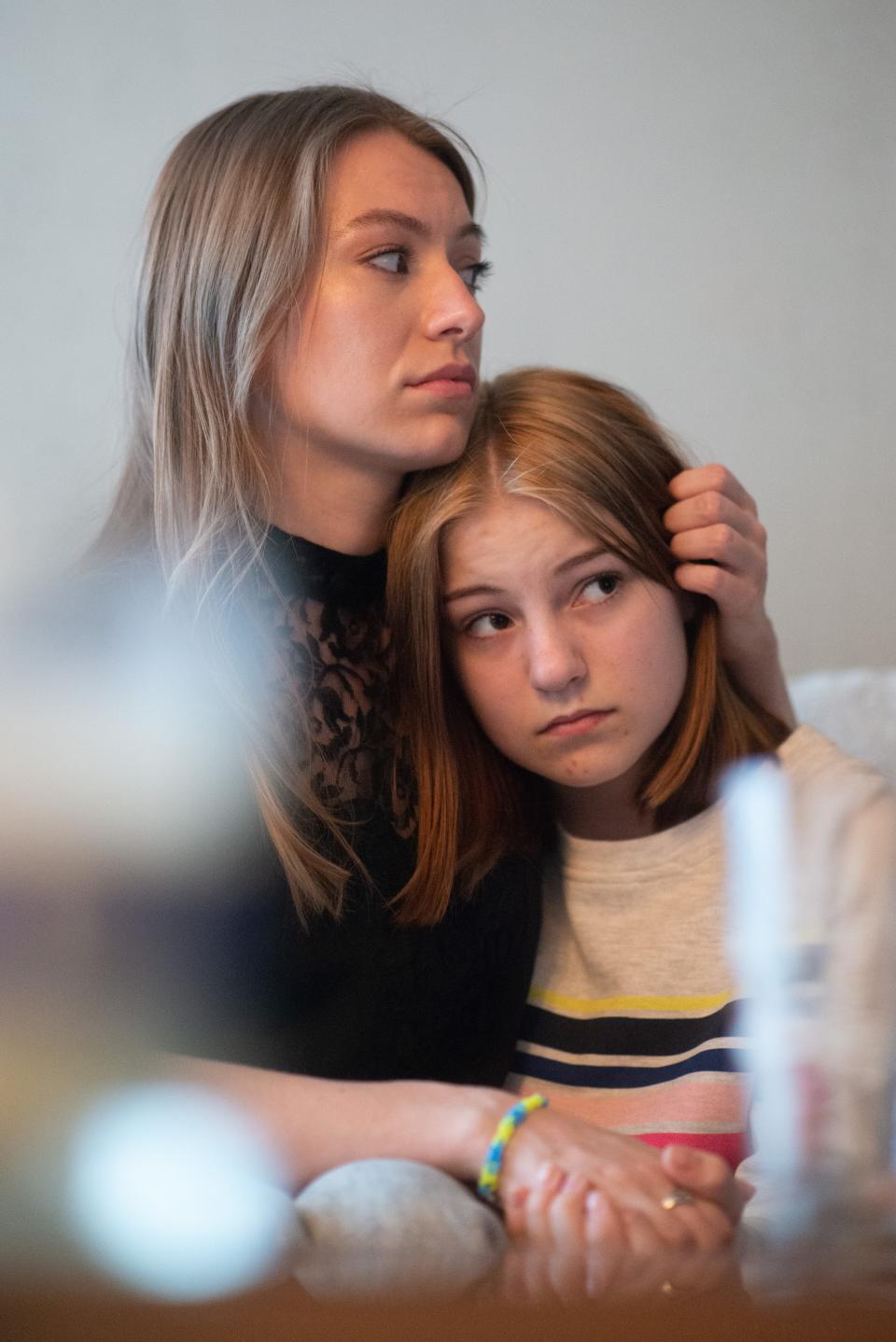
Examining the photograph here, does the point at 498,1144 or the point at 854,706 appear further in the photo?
the point at 854,706

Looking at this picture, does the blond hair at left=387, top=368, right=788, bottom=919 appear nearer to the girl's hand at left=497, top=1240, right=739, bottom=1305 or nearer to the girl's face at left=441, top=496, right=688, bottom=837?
the girl's face at left=441, top=496, right=688, bottom=837

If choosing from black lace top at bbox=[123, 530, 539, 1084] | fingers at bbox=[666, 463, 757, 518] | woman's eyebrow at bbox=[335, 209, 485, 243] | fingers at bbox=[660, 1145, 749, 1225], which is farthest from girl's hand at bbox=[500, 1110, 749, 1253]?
woman's eyebrow at bbox=[335, 209, 485, 243]

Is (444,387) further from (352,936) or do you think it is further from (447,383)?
(352,936)

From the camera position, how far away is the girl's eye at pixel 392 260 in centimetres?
67

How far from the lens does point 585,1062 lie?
2.10 ft

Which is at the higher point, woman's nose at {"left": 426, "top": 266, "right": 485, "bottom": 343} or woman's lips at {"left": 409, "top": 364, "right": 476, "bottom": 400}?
woman's nose at {"left": 426, "top": 266, "right": 485, "bottom": 343}

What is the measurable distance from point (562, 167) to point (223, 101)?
0.20 m

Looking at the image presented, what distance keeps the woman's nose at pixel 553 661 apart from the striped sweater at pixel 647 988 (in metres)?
0.12

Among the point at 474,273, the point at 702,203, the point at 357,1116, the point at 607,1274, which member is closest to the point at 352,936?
the point at 357,1116

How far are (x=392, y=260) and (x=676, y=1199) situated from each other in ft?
1.49

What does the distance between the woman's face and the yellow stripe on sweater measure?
10.9 inches

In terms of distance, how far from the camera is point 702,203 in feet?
2.58

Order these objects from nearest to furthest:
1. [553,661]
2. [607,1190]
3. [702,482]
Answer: [607,1190] → [553,661] → [702,482]

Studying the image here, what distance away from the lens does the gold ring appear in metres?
0.48
